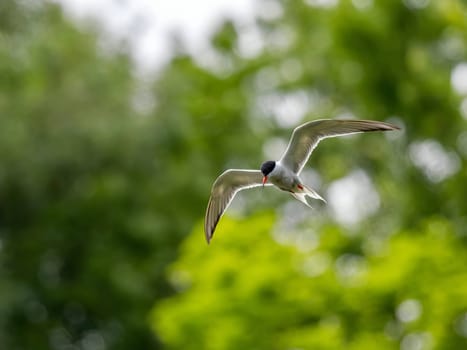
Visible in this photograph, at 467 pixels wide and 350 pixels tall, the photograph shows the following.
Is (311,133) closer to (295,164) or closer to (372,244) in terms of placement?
(295,164)

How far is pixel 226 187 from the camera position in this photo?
26.2ft

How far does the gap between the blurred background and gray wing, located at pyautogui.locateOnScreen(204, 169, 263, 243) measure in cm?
792

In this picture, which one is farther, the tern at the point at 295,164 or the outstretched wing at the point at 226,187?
the outstretched wing at the point at 226,187

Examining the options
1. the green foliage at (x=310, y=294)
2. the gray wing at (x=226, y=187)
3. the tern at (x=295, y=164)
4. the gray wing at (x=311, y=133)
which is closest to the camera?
the gray wing at (x=311, y=133)

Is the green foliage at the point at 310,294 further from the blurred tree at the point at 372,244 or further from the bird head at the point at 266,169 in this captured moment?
the bird head at the point at 266,169

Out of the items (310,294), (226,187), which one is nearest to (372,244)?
(310,294)

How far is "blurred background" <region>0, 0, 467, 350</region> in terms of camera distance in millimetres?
17078

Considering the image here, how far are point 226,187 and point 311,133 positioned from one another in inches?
35.2

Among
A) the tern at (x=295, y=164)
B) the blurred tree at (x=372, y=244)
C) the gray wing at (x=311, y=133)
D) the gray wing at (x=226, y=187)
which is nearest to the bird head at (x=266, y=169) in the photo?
the tern at (x=295, y=164)

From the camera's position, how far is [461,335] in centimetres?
1684

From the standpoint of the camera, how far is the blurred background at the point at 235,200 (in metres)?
17.1

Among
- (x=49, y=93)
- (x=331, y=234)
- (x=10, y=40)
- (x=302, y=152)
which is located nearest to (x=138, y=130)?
(x=49, y=93)

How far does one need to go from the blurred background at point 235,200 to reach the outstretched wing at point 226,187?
792 cm

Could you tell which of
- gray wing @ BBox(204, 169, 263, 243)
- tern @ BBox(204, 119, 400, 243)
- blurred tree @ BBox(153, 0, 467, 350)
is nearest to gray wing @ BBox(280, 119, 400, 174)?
tern @ BBox(204, 119, 400, 243)
